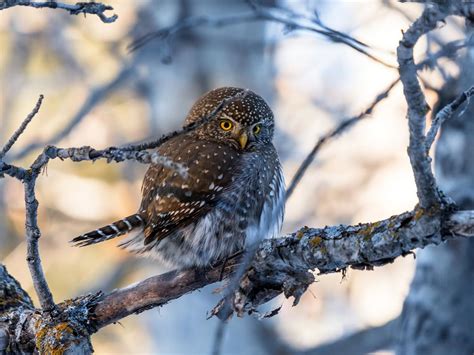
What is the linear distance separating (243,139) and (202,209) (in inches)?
26.8

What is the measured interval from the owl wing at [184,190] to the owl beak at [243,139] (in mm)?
249

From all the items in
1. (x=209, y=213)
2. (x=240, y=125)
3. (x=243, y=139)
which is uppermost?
(x=240, y=125)

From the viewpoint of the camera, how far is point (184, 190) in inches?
148

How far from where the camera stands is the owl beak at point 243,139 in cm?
426

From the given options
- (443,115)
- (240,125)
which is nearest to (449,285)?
(240,125)

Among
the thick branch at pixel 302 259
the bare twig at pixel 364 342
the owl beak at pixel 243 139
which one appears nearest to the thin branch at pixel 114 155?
the thick branch at pixel 302 259

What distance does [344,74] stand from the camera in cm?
845

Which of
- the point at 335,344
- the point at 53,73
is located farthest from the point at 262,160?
the point at 53,73

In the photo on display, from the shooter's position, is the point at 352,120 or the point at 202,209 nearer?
the point at 352,120

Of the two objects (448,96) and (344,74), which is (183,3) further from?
(448,96)

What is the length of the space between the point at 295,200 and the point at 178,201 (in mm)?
3926

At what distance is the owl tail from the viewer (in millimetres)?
3510

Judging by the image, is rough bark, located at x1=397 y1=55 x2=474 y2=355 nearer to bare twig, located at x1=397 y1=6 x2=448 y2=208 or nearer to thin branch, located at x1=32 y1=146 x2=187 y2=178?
bare twig, located at x1=397 y1=6 x2=448 y2=208

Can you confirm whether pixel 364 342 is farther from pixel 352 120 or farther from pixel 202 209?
pixel 352 120
